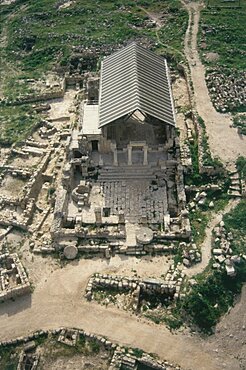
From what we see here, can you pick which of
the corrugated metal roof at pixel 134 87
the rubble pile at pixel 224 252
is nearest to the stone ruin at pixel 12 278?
the corrugated metal roof at pixel 134 87

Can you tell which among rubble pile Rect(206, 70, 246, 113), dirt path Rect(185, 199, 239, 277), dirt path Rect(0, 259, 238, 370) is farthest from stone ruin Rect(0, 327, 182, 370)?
rubble pile Rect(206, 70, 246, 113)

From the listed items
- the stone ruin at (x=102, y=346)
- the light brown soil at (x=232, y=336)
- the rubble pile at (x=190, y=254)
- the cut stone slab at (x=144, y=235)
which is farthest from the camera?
the cut stone slab at (x=144, y=235)

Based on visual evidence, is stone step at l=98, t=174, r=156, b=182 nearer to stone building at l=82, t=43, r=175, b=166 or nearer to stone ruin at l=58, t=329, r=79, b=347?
stone building at l=82, t=43, r=175, b=166

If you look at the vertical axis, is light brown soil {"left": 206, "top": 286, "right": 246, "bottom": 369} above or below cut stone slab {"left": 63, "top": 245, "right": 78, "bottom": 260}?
below

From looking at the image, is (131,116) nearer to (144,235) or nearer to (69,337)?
(144,235)

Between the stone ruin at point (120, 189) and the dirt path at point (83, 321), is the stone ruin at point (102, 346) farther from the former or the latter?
the stone ruin at point (120, 189)

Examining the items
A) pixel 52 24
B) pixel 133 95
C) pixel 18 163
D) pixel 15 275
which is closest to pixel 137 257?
pixel 15 275
